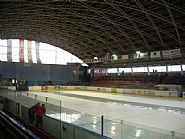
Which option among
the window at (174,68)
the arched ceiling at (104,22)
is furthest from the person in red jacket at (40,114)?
the window at (174,68)

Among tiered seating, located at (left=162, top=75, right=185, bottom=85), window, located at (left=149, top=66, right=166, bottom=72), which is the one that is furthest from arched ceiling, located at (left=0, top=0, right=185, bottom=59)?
window, located at (left=149, top=66, right=166, bottom=72)

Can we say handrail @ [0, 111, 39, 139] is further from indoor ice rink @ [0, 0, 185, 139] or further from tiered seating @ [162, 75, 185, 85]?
tiered seating @ [162, 75, 185, 85]

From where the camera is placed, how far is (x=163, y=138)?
21.1 feet

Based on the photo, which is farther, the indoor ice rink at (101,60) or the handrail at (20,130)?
the indoor ice rink at (101,60)

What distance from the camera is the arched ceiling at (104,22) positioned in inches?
1061

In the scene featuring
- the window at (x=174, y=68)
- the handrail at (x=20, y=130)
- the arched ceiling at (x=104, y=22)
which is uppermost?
the arched ceiling at (x=104, y=22)

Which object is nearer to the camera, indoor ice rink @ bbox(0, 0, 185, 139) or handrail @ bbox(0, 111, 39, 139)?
handrail @ bbox(0, 111, 39, 139)

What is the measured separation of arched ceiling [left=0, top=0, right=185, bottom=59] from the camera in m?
27.0

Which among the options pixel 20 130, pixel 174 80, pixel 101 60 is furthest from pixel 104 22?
pixel 20 130

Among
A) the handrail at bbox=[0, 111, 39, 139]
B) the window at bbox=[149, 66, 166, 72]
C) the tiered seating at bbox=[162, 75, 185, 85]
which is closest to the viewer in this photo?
the handrail at bbox=[0, 111, 39, 139]

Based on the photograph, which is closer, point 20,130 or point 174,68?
point 20,130

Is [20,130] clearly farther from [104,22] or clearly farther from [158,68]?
[158,68]

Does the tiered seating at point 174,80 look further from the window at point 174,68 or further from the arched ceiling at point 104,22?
the arched ceiling at point 104,22

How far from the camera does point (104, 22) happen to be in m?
34.3
